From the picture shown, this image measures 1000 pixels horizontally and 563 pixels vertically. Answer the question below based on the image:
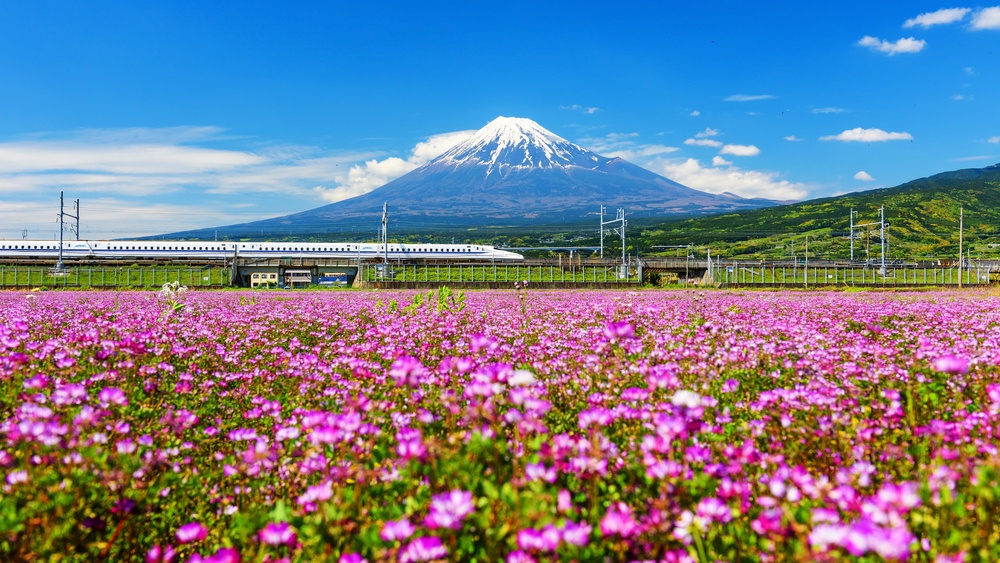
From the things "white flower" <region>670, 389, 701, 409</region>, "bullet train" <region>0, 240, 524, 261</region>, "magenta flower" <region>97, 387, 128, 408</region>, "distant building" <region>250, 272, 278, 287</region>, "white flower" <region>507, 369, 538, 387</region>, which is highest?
"bullet train" <region>0, 240, 524, 261</region>

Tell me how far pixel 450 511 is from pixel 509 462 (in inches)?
26.0

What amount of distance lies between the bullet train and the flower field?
71566 millimetres

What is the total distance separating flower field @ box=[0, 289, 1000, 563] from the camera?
194 centimetres

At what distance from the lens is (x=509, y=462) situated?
2461 mm

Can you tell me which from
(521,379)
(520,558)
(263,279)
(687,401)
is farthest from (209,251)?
(520,558)

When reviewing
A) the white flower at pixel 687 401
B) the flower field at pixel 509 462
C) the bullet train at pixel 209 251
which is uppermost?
the bullet train at pixel 209 251

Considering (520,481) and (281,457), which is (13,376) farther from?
(520,481)

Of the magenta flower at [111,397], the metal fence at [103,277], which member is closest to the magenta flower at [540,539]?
the magenta flower at [111,397]

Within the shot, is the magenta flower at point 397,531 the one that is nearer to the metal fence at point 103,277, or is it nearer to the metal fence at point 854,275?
the metal fence at point 103,277

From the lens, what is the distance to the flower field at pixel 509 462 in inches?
76.5

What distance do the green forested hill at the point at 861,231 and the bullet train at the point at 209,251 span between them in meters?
69.2

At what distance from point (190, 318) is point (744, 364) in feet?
27.7

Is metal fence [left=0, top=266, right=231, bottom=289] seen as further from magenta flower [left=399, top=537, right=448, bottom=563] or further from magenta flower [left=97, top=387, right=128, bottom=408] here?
magenta flower [left=399, top=537, right=448, bottom=563]

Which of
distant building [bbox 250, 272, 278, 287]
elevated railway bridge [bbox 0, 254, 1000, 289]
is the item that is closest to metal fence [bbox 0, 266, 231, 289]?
elevated railway bridge [bbox 0, 254, 1000, 289]
